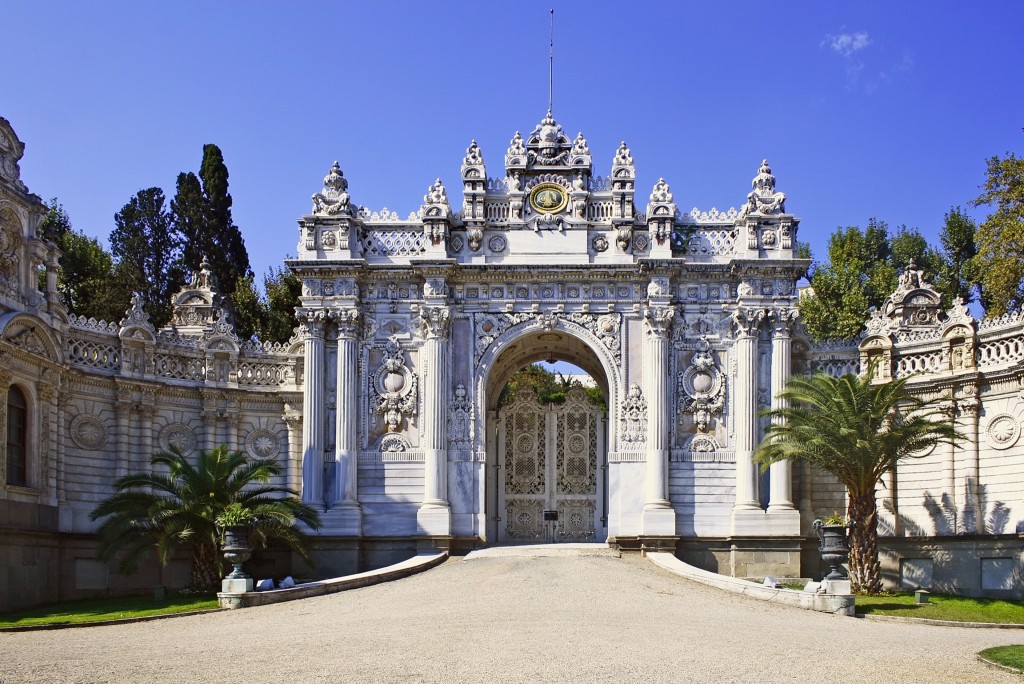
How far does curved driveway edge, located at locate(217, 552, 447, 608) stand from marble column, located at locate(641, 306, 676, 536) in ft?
20.4

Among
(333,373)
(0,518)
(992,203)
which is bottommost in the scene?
(0,518)

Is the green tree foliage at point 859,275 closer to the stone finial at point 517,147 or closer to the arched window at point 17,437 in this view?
the stone finial at point 517,147

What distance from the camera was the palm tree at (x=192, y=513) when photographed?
30.9 metres

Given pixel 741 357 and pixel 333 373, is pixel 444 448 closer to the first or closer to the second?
pixel 333 373

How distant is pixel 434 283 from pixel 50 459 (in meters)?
11.8

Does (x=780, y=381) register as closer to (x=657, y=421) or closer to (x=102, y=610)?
(x=657, y=421)

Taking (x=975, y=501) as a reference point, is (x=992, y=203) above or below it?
above

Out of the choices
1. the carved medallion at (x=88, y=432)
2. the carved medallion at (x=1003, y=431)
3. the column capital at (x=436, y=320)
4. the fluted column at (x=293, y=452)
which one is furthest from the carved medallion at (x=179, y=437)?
the carved medallion at (x=1003, y=431)

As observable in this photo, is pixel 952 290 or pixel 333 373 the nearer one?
pixel 333 373

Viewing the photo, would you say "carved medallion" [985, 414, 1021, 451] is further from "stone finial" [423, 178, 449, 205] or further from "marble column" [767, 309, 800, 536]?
"stone finial" [423, 178, 449, 205]

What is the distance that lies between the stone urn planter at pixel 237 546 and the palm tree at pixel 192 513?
135 cm

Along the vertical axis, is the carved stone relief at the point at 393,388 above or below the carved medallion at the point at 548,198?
below

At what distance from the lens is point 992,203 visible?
128 feet

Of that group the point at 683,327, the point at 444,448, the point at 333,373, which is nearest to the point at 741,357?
the point at 683,327
